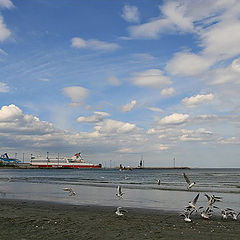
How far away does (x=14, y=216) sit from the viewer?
1497 cm

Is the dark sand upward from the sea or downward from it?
upward

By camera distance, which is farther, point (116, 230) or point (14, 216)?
point (14, 216)

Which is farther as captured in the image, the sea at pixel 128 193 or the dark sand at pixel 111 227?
the sea at pixel 128 193

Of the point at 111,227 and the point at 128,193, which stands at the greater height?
the point at 111,227

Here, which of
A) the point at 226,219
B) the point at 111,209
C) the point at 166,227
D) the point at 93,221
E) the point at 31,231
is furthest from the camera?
the point at 111,209

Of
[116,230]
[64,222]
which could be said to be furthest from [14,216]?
[116,230]

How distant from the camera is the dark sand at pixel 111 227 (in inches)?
438

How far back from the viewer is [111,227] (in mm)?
12734

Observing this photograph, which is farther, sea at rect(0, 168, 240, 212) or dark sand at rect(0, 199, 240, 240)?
sea at rect(0, 168, 240, 212)

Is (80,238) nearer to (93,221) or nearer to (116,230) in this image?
(116,230)

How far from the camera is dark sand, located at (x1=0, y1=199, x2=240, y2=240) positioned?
36.5ft

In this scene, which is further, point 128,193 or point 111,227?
point 128,193

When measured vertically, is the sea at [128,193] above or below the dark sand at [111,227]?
below

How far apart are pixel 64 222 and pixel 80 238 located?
297 cm
